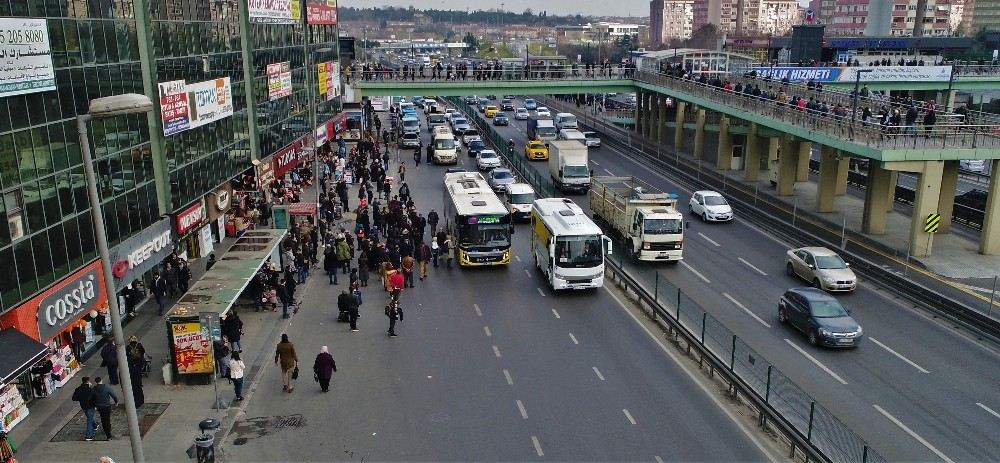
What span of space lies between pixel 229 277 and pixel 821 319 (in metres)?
16.6

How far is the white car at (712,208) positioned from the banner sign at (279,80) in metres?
22.2

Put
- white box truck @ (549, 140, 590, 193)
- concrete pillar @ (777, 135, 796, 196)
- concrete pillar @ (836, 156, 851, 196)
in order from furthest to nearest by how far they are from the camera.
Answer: white box truck @ (549, 140, 590, 193) → concrete pillar @ (836, 156, 851, 196) → concrete pillar @ (777, 135, 796, 196)

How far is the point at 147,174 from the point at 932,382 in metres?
23.6

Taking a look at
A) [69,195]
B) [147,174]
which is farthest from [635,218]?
[69,195]

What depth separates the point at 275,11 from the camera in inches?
1644

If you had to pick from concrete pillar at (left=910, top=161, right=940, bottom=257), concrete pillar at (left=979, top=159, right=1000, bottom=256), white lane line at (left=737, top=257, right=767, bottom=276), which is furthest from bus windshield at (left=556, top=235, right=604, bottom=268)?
concrete pillar at (left=979, top=159, right=1000, bottom=256)

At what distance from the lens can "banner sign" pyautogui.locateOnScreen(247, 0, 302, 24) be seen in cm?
3838

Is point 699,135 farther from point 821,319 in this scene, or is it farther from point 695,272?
point 821,319

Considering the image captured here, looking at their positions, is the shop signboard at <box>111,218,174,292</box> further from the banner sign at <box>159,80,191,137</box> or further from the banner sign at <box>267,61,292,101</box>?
the banner sign at <box>267,61,292,101</box>

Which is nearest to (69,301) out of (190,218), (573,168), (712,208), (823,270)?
(190,218)

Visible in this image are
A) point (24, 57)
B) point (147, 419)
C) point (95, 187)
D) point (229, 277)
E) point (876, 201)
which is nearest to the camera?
point (95, 187)

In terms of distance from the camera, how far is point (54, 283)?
1941 centimetres

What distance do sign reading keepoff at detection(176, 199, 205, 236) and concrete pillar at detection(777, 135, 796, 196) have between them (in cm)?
3054

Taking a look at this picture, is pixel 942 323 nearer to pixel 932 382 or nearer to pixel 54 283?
pixel 932 382
